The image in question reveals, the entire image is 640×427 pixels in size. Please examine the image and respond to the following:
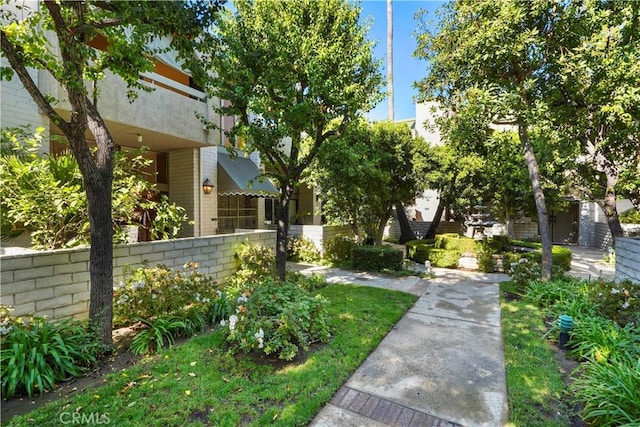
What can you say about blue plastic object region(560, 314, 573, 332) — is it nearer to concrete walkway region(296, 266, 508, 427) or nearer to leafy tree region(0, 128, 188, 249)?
concrete walkway region(296, 266, 508, 427)

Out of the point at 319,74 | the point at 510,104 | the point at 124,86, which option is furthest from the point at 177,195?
the point at 510,104

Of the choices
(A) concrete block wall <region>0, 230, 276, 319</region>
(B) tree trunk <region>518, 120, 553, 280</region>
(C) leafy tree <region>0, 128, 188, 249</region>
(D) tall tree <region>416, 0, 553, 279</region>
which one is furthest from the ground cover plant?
(C) leafy tree <region>0, 128, 188, 249</region>

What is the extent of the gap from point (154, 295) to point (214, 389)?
2642 mm

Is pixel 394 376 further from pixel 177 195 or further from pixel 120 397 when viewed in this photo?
pixel 177 195

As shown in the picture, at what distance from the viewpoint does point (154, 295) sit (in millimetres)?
5707

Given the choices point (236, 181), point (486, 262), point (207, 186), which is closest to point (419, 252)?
point (486, 262)

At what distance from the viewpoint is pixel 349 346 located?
17.1 feet

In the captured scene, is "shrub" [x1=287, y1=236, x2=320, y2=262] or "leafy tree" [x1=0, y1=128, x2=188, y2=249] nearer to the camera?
"leafy tree" [x1=0, y1=128, x2=188, y2=249]

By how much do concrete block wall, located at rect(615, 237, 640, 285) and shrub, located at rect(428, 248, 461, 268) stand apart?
5.72 meters

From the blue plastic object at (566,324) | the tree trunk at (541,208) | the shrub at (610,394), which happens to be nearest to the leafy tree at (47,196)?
the shrub at (610,394)

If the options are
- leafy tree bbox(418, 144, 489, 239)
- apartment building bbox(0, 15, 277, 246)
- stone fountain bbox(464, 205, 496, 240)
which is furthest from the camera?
stone fountain bbox(464, 205, 496, 240)

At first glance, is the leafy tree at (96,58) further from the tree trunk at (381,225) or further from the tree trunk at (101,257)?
the tree trunk at (381,225)

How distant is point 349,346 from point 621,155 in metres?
9.35

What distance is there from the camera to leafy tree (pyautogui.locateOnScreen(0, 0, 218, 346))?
379 centimetres
